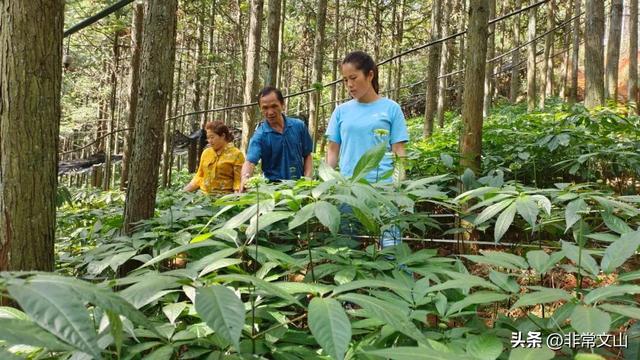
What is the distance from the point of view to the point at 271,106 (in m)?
3.45

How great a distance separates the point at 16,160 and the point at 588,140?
3936 millimetres

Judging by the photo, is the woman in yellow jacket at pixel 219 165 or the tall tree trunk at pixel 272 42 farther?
the tall tree trunk at pixel 272 42

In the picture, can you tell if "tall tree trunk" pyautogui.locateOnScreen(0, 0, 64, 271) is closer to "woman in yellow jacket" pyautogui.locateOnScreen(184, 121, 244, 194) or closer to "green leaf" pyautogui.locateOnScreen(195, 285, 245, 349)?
"green leaf" pyautogui.locateOnScreen(195, 285, 245, 349)

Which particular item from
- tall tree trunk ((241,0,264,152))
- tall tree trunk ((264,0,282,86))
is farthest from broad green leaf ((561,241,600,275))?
tall tree trunk ((241,0,264,152))

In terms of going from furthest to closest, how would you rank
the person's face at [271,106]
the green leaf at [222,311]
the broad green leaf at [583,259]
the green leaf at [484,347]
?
the person's face at [271,106] → the broad green leaf at [583,259] → the green leaf at [484,347] → the green leaf at [222,311]

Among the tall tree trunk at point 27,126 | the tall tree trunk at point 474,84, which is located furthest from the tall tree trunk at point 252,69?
the tall tree trunk at point 27,126

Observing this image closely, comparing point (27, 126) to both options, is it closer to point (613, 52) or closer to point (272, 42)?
point (272, 42)

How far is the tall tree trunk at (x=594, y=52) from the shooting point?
6430 millimetres

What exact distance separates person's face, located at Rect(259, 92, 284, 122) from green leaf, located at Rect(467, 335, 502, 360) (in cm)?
267

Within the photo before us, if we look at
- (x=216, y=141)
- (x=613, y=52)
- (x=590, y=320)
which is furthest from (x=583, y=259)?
(x=613, y=52)

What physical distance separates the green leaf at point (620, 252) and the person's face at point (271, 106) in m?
2.66

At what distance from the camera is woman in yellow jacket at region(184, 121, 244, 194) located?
4.69 m

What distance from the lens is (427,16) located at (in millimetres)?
18000

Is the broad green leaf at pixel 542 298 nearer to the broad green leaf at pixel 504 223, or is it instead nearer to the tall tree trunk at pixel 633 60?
the broad green leaf at pixel 504 223
